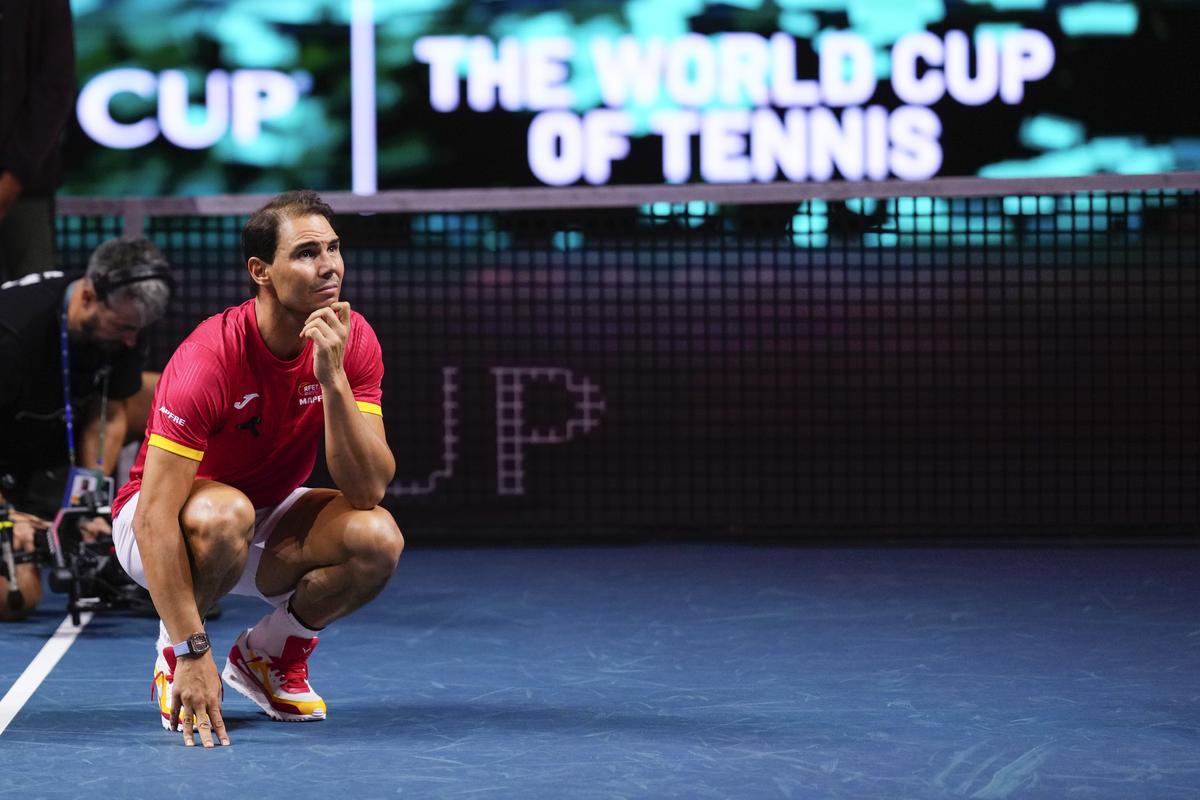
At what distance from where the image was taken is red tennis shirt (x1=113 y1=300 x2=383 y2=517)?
14.3 feet

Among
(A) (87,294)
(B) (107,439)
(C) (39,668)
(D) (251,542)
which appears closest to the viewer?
(D) (251,542)

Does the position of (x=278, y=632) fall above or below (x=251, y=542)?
below

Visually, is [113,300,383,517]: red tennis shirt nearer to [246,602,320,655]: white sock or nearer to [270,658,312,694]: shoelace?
[246,602,320,655]: white sock

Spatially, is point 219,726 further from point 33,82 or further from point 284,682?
point 33,82

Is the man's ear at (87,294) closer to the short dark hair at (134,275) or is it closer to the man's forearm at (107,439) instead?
the short dark hair at (134,275)

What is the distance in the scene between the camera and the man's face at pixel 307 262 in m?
4.38

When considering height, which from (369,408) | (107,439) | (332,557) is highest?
(369,408)

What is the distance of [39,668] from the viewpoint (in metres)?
5.34

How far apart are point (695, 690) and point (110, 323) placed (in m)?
2.19

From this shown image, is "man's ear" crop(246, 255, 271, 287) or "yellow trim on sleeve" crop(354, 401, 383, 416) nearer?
"man's ear" crop(246, 255, 271, 287)

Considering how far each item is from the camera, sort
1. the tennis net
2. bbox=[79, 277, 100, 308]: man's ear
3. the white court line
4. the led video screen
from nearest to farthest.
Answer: the white court line < bbox=[79, 277, 100, 308]: man's ear < the led video screen < the tennis net

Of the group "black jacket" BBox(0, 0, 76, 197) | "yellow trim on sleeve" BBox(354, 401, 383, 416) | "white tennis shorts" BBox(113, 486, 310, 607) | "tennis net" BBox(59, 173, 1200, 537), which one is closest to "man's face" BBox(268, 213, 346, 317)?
"yellow trim on sleeve" BBox(354, 401, 383, 416)

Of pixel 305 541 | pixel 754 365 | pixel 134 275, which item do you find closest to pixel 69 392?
pixel 134 275

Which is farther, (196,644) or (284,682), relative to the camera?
(284,682)
